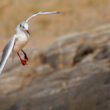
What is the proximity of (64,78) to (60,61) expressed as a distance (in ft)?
18.3

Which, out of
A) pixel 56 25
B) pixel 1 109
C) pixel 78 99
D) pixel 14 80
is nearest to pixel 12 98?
pixel 1 109

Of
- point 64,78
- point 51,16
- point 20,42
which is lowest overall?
point 51,16

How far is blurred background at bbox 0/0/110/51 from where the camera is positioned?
29734 millimetres

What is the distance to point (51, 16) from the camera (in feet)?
105

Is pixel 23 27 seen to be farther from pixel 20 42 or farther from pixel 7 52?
pixel 7 52

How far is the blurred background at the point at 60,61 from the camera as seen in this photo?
556 inches

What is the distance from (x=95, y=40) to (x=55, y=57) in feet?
8.37

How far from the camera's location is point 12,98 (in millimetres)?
17109

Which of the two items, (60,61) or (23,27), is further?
(60,61)

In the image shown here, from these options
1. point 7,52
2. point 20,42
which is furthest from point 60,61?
point 7,52

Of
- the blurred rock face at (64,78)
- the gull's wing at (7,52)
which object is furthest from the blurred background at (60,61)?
the gull's wing at (7,52)

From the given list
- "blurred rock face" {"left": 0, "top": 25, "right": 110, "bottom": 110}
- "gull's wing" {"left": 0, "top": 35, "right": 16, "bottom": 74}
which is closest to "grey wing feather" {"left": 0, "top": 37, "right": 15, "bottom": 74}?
"gull's wing" {"left": 0, "top": 35, "right": 16, "bottom": 74}

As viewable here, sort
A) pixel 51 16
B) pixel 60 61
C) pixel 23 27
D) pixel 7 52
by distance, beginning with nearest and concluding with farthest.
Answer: pixel 7 52, pixel 23 27, pixel 60 61, pixel 51 16

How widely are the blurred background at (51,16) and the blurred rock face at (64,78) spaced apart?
19.3 ft
